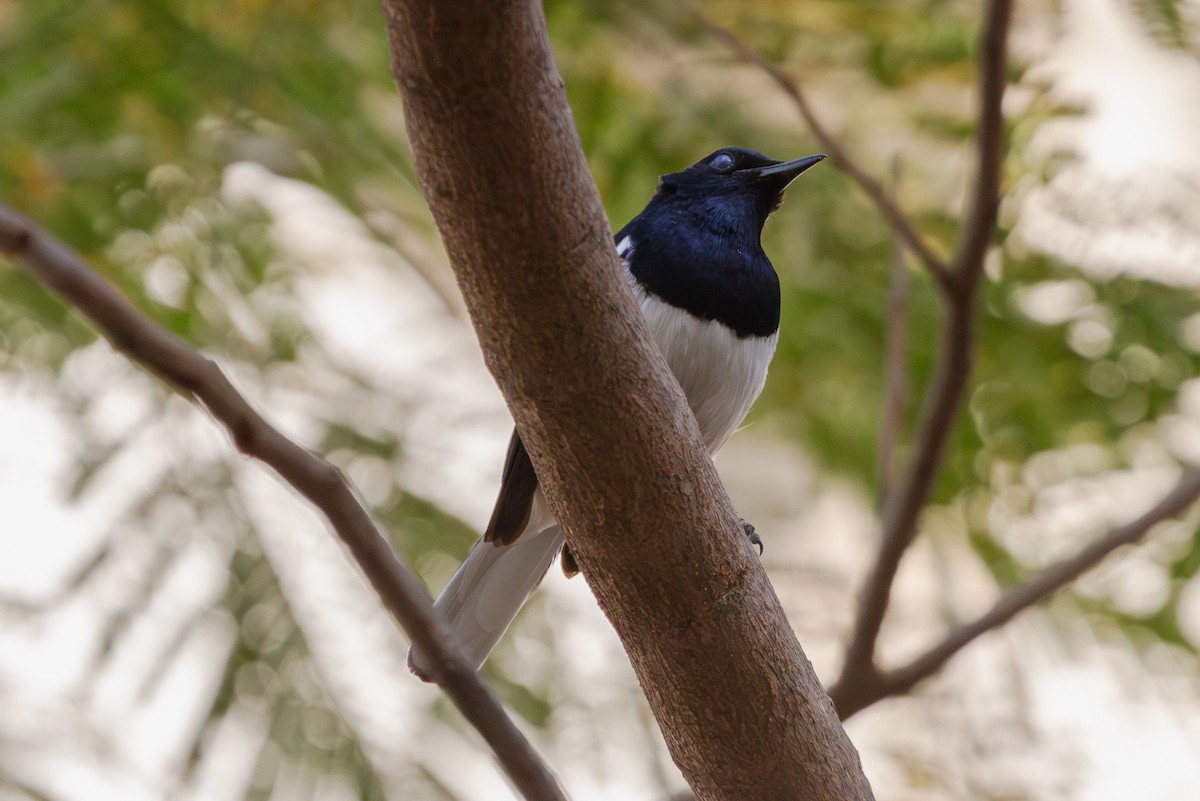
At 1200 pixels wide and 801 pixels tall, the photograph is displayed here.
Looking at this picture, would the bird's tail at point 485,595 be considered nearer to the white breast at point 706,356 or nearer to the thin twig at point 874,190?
the white breast at point 706,356

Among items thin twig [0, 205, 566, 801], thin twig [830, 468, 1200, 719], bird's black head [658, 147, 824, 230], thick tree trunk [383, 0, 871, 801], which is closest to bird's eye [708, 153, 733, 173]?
bird's black head [658, 147, 824, 230]

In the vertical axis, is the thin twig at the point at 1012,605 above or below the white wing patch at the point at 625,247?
below

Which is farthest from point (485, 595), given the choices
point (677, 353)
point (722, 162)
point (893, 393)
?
point (722, 162)

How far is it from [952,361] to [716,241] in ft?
2.22

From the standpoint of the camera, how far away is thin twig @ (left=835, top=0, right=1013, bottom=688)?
1752 mm

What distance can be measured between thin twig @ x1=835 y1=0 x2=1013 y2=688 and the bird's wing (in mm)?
578

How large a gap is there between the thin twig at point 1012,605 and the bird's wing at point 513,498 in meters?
0.60

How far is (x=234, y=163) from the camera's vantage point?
3.51 m

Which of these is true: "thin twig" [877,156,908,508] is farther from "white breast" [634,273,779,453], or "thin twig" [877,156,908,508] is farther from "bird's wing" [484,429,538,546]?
"bird's wing" [484,429,538,546]

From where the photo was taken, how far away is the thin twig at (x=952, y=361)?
175 centimetres

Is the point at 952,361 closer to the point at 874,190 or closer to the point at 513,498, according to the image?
the point at 874,190

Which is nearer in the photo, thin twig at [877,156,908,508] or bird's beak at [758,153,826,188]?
thin twig at [877,156,908,508]

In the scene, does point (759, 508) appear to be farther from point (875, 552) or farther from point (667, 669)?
point (667, 669)

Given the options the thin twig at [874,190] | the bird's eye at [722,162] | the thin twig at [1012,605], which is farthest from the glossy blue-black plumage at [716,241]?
the thin twig at [1012,605]
